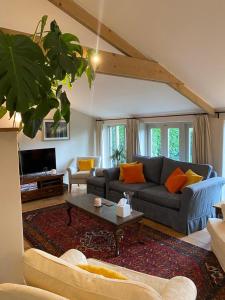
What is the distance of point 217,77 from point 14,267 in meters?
3.37

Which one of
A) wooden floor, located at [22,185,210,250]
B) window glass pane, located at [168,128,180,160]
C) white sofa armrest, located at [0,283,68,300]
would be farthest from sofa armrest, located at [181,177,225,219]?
white sofa armrest, located at [0,283,68,300]

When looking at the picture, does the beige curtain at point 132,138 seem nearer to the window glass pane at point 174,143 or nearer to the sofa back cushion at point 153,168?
the window glass pane at point 174,143

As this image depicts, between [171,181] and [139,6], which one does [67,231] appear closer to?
[171,181]

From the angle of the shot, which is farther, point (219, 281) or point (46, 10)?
point (46, 10)

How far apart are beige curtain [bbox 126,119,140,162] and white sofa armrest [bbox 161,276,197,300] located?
465cm

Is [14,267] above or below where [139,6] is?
below

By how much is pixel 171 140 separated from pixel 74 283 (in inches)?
192

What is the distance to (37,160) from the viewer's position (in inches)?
232

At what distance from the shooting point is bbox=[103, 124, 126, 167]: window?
695 cm

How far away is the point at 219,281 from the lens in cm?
245

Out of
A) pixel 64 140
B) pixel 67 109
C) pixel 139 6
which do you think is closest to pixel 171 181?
pixel 139 6

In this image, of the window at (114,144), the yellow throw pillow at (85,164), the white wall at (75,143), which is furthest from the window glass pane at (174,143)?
the white wall at (75,143)

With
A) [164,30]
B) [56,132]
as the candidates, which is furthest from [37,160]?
[164,30]

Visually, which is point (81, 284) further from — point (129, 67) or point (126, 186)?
point (126, 186)
